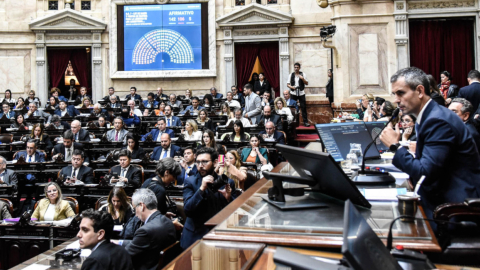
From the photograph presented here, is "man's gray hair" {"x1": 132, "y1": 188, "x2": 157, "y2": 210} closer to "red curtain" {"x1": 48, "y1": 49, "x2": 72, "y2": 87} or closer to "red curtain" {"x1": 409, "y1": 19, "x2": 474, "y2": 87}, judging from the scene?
"red curtain" {"x1": 409, "y1": 19, "x2": 474, "y2": 87}

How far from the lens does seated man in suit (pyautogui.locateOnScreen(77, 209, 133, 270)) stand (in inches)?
118

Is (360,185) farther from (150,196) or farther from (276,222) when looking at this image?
(150,196)

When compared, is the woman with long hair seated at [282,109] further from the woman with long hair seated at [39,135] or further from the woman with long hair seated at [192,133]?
the woman with long hair seated at [39,135]

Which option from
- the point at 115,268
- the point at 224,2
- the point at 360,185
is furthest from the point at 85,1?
the point at 360,185

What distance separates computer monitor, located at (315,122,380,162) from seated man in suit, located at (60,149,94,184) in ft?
15.2

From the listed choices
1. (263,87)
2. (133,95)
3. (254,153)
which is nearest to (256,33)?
(263,87)

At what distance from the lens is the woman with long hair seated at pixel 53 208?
518 cm

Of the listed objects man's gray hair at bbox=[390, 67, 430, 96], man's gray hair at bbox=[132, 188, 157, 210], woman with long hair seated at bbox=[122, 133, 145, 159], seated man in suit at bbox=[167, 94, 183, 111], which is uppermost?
seated man in suit at bbox=[167, 94, 183, 111]

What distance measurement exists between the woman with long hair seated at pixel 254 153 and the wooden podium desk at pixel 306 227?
5457 mm

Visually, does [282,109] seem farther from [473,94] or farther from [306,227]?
[306,227]

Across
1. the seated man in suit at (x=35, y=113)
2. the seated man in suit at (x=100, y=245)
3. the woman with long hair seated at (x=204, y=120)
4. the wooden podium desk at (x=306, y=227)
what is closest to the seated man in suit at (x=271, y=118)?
the woman with long hair seated at (x=204, y=120)

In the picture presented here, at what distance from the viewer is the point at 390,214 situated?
1600 millimetres

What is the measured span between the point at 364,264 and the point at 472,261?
0.96 metres

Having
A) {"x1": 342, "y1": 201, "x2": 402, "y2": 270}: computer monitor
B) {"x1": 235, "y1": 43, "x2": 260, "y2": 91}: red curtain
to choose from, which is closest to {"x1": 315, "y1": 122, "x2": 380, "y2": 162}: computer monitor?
{"x1": 342, "y1": 201, "x2": 402, "y2": 270}: computer monitor
